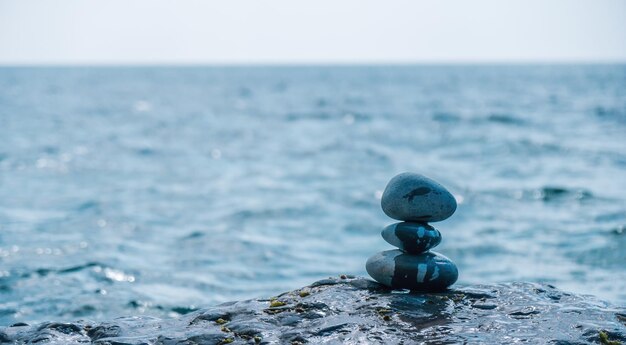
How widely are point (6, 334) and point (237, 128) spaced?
37.0 m

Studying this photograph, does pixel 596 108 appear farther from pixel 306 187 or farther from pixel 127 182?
pixel 127 182

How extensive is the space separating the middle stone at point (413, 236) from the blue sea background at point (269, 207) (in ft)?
16.4

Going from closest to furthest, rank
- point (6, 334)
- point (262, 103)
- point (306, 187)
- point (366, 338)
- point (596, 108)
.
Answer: point (366, 338)
point (6, 334)
point (306, 187)
point (596, 108)
point (262, 103)

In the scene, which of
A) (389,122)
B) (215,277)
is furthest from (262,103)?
(215,277)

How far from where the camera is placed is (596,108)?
167 feet

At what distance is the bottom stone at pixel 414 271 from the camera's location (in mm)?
7133

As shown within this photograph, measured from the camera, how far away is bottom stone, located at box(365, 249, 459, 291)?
7.13 meters

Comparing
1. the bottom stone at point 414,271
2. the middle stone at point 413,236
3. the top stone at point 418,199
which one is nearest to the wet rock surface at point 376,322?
the bottom stone at point 414,271

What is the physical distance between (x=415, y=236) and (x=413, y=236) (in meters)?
0.02

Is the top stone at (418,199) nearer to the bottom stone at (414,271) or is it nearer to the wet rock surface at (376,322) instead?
the bottom stone at (414,271)

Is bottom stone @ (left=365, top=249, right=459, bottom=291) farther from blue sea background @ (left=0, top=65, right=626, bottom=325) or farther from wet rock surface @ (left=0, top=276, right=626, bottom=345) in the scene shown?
blue sea background @ (left=0, top=65, right=626, bottom=325)

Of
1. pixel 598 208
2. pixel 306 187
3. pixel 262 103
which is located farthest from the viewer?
pixel 262 103

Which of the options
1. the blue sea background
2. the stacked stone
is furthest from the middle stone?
the blue sea background

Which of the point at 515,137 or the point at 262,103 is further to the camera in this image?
the point at 262,103
